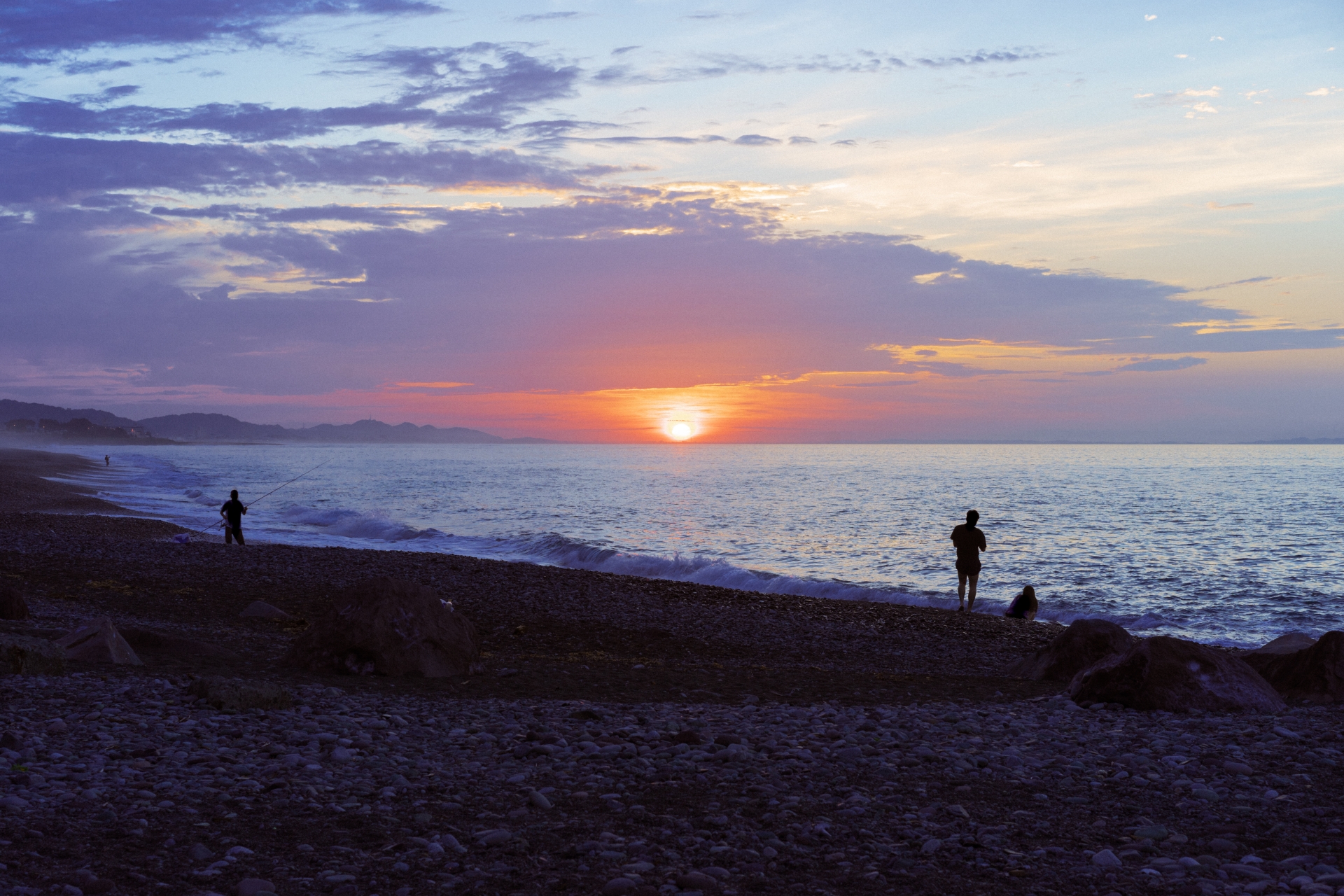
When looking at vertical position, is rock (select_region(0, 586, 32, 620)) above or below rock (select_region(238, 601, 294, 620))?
above

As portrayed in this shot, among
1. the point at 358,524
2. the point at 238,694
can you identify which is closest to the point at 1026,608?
the point at 238,694

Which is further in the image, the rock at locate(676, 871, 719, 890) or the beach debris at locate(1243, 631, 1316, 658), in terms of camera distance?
the beach debris at locate(1243, 631, 1316, 658)

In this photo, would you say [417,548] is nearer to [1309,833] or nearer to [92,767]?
[92,767]

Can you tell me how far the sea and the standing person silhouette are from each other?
2.98 metres

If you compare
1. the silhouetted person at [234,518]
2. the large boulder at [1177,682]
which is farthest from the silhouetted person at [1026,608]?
the silhouetted person at [234,518]

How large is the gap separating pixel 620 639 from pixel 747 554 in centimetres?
2183

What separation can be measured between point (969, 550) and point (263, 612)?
1491cm

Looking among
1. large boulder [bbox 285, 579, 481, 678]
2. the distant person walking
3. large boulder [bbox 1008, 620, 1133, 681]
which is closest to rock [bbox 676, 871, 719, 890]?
large boulder [bbox 285, 579, 481, 678]

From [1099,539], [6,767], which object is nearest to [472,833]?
[6,767]

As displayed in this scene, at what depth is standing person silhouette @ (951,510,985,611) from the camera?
20719mm

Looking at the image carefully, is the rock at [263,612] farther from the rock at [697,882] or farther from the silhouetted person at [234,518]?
the silhouetted person at [234,518]

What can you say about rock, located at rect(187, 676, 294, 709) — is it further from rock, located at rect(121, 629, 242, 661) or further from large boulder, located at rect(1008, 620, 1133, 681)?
large boulder, located at rect(1008, 620, 1133, 681)

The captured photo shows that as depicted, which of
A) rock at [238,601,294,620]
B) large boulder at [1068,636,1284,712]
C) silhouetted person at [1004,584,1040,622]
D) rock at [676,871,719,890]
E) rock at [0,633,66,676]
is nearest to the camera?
rock at [676,871,719,890]

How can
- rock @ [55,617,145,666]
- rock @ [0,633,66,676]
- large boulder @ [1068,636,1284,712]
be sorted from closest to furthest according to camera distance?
rock @ [0,633,66,676], large boulder @ [1068,636,1284,712], rock @ [55,617,145,666]
